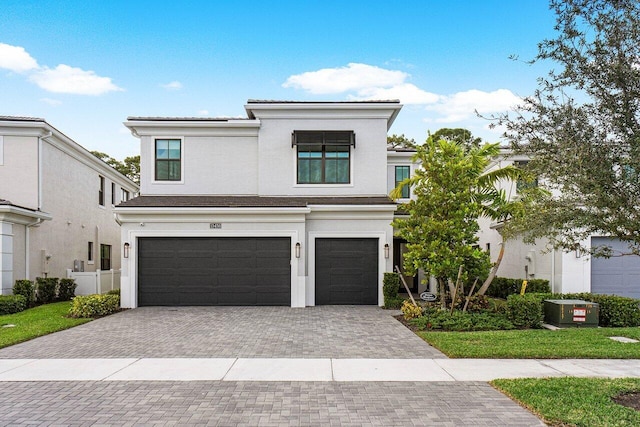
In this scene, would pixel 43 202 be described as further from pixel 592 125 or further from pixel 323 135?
pixel 592 125

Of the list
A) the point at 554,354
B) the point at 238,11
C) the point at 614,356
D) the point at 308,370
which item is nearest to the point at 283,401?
the point at 308,370

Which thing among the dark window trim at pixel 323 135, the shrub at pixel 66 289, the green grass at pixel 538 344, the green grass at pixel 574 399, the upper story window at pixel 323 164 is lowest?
the shrub at pixel 66 289

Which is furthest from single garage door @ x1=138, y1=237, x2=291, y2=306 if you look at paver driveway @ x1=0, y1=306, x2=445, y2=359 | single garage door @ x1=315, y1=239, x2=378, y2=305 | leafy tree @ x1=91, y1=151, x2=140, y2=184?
leafy tree @ x1=91, y1=151, x2=140, y2=184

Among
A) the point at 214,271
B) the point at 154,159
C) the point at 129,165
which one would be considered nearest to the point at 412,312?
the point at 214,271

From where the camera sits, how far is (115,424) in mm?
4930

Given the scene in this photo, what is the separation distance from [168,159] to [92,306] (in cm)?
644

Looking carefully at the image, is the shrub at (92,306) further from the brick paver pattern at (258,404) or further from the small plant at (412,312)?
the small plant at (412,312)

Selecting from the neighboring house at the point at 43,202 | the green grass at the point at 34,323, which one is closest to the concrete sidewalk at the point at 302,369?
the green grass at the point at 34,323

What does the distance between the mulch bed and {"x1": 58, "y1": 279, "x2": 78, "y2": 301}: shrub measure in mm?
18658

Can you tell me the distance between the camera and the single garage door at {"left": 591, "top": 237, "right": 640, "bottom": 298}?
14.1m

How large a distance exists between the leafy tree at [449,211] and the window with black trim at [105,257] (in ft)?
60.5

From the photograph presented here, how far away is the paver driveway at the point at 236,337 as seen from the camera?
27.1 feet

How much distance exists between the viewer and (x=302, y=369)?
7.10m

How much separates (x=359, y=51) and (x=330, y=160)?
4.83 meters
